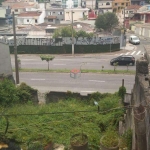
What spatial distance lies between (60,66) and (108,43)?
37.0ft

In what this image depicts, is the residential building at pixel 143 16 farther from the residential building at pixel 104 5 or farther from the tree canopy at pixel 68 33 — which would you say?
the tree canopy at pixel 68 33

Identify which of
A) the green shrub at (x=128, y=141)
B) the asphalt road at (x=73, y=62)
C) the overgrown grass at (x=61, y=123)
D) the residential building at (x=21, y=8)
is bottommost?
the asphalt road at (x=73, y=62)

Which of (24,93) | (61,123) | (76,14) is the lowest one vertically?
(61,123)

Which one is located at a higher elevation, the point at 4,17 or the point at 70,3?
the point at 70,3

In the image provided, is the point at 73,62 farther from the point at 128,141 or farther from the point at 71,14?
the point at 71,14

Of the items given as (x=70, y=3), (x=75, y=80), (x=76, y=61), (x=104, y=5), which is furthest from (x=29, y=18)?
(x=75, y=80)

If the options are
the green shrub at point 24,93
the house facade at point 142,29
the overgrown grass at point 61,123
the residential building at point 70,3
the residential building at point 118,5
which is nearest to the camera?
the overgrown grass at point 61,123

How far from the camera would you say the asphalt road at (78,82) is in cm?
2309

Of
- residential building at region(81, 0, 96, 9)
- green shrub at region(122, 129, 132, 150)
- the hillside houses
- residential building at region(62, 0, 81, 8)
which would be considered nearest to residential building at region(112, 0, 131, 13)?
the hillside houses

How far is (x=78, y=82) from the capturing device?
981 inches

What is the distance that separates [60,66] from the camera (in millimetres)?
31547

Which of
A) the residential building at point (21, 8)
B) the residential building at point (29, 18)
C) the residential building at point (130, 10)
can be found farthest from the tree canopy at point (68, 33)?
the residential building at point (21, 8)

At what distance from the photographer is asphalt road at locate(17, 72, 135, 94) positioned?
23094 millimetres

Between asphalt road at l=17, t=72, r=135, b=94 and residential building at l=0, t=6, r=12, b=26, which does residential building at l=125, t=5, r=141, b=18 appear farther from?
asphalt road at l=17, t=72, r=135, b=94
